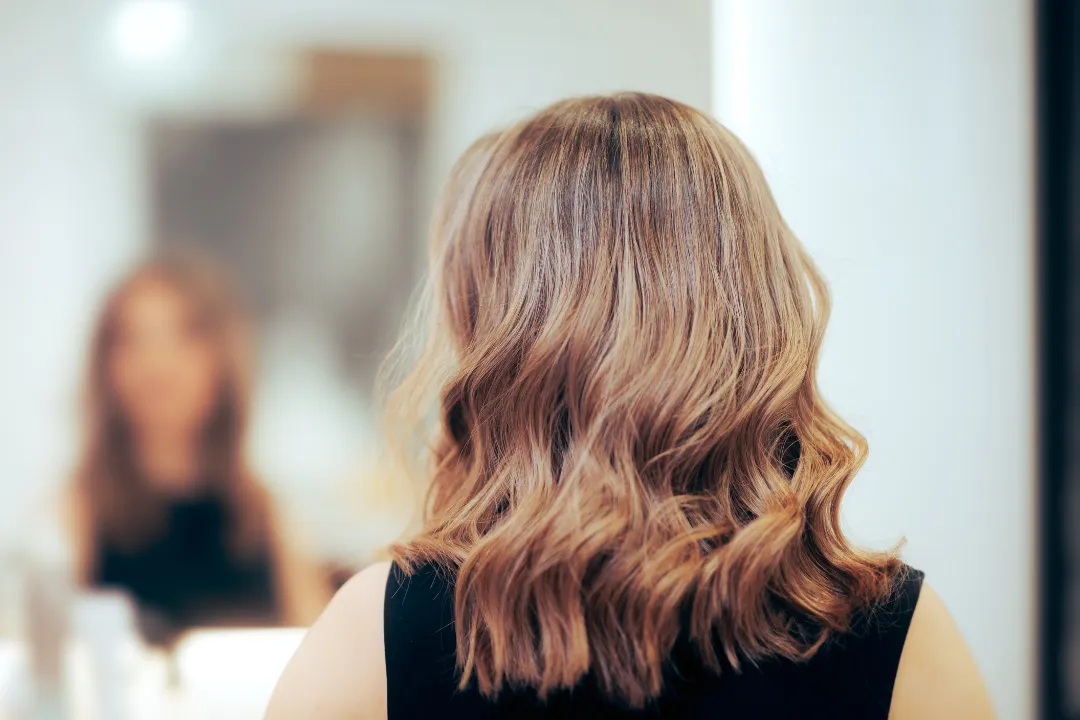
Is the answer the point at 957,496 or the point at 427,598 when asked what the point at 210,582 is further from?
the point at 957,496

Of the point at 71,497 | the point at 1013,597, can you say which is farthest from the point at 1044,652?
the point at 71,497

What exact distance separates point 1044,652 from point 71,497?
1.53m

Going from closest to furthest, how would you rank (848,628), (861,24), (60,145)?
1. (848,628)
2. (861,24)
3. (60,145)

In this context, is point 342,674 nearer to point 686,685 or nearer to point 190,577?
point 686,685

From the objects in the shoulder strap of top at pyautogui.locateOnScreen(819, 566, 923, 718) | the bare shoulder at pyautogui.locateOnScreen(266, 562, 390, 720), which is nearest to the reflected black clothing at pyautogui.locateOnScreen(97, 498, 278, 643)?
the bare shoulder at pyautogui.locateOnScreen(266, 562, 390, 720)

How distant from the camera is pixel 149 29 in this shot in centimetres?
115

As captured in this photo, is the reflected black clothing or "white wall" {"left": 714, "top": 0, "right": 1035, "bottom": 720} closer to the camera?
"white wall" {"left": 714, "top": 0, "right": 1035, "bottom": 720}

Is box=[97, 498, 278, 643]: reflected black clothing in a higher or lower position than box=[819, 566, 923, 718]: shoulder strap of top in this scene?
lower

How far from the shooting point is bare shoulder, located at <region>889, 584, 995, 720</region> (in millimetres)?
599

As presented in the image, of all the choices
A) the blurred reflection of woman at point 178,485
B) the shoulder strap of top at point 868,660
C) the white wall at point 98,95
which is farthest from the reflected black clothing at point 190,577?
the shoulder strap of top at point 868,660

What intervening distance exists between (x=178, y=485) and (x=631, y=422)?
3.11 feet

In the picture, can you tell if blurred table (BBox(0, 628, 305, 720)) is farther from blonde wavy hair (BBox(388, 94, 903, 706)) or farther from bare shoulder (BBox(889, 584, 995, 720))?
bare shoulder (BBox(889, 584, 995, 720))

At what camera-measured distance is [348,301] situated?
3.90ft

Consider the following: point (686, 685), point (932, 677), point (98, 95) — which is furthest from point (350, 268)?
point (932, 677)
